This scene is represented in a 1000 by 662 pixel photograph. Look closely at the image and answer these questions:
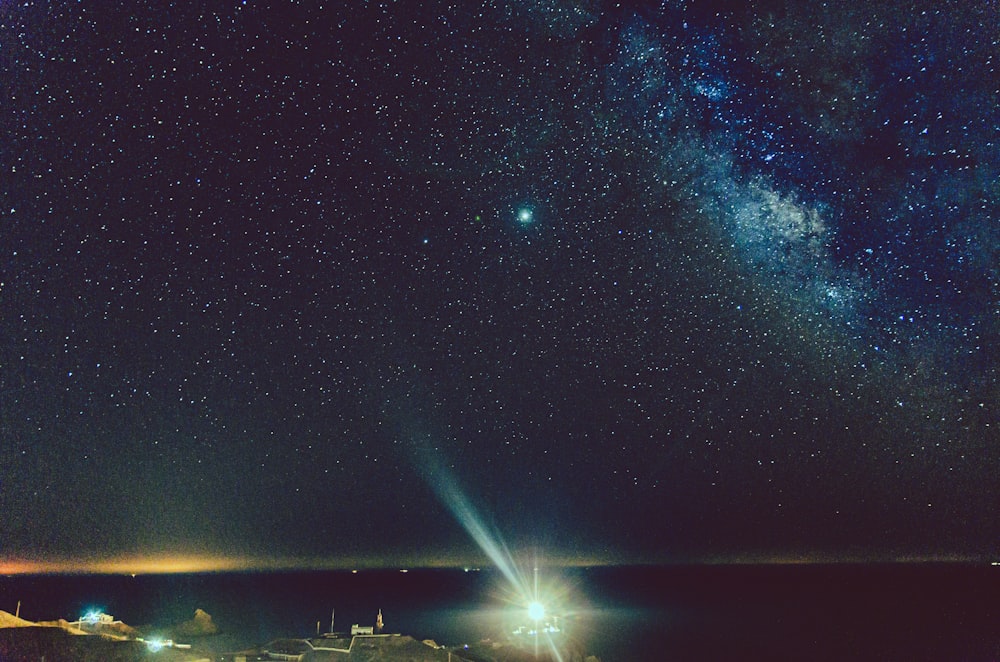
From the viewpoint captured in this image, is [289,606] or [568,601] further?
[568,601]

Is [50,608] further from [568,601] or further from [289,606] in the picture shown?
[568,601]

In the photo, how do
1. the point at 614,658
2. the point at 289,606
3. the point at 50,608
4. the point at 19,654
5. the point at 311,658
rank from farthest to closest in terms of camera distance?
the point at 289,606 < the point at 50,608 < the point at 614,658 < the point at 311,658 < the point at 19,654

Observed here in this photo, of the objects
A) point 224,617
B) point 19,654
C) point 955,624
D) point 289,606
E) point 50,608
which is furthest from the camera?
point 289,606

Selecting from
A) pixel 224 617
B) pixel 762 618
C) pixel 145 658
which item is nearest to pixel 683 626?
pixel 762 618

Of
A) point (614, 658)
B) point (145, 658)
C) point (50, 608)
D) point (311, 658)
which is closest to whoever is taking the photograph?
point (145, 658)

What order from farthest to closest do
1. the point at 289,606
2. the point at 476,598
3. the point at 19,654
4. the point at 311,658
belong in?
the point at 476,598
the point at 289,606
the point at 311,658
the point at 19,654

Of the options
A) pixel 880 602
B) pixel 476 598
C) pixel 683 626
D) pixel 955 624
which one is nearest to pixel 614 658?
pixel 683 626

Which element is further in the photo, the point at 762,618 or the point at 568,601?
the point at 568,601

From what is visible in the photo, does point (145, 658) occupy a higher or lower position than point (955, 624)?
higher

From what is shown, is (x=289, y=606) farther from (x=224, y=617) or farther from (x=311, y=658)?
(x=311, y=658)
